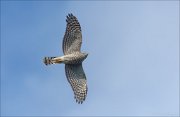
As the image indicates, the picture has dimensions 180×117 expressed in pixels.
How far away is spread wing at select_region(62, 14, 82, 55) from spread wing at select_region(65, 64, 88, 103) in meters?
1.18

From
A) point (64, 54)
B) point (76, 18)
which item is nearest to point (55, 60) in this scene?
point (64, 54)

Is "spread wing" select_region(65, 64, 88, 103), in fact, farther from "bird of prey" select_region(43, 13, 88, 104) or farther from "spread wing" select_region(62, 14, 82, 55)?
"spread wing" select_region(62, 14, 82, 55)

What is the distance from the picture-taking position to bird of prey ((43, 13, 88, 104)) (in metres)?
37.8

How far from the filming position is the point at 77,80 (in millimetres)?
38219

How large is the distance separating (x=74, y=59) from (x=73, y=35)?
182 cm

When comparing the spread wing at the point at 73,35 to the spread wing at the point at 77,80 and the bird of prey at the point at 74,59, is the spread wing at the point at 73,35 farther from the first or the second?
the spread wing at the point at 77,80

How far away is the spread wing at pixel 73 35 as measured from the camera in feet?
126

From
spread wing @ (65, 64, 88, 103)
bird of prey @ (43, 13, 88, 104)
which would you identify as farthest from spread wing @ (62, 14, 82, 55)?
spread wing @ (65, 64, 88, 103)

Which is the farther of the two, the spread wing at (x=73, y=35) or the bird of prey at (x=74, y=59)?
the spread wing at (x=73, y=35)

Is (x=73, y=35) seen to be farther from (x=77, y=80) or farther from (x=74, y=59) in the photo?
(x=77, y=80)

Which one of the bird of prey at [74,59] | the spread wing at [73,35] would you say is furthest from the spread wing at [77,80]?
the spread wing at [73,35]

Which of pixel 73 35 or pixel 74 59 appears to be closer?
pixel 74 59

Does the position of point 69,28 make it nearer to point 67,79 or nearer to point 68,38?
point 68,38

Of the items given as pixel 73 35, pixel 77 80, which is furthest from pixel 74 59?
pixel 73 35
